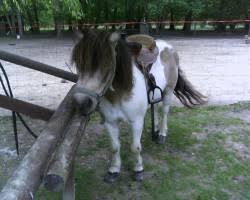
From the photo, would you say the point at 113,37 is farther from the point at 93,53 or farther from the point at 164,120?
the point at 164,120

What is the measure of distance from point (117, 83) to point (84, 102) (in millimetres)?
649

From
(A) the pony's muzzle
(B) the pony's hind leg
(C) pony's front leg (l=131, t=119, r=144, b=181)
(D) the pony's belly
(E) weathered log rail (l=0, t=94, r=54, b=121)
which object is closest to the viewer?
(A) the pony's muzzle

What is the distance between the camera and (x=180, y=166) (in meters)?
3.58

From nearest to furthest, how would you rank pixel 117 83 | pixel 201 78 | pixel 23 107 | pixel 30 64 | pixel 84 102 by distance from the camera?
pixel 84 102
pixel 23 107
pixel 117 83
pixel 30 64
pixel 201 78

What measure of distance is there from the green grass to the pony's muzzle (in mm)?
1168

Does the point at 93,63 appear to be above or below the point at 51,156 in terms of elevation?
above

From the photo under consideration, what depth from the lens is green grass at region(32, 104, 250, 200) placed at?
10.3 ft

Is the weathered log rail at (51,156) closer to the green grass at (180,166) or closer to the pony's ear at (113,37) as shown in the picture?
the pony's ear at (113,37)

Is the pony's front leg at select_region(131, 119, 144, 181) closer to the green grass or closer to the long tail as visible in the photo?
the green grass

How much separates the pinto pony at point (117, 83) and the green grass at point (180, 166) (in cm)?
17

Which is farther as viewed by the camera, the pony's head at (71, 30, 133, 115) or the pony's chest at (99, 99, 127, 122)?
→ the pony's chest at (99, 99, 127, 122)

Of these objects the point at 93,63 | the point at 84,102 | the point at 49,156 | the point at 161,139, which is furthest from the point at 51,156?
the point at 161,139

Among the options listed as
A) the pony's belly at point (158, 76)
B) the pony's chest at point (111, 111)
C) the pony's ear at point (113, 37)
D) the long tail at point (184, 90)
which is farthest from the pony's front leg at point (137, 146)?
the long tail at point (184, 90)

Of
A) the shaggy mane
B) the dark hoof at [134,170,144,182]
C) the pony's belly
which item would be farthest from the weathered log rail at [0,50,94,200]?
the pony's belly
